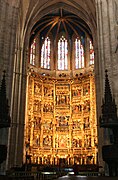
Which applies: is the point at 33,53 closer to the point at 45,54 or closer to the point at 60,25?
the point at 45,54

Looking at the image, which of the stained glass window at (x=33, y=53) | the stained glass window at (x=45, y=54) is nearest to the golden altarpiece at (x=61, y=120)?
the stained glass window at (x=45, y=54)

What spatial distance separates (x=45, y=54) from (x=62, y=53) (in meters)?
2.36

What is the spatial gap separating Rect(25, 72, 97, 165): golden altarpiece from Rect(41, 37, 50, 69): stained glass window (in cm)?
263

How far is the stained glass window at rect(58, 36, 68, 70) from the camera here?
112 feet

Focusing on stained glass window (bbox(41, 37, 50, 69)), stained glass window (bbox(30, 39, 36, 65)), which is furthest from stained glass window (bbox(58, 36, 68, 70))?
stained glass window (bbox(30, 39, 36, 65))

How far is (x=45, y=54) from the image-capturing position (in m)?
34.3

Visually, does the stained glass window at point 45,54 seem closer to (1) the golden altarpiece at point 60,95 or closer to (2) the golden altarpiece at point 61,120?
(1) the golden altarpiece at point 60,95

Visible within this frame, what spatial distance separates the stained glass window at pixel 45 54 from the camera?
33.9 m

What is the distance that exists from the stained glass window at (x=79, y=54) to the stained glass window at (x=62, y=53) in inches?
54.6

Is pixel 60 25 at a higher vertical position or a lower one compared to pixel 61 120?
higher

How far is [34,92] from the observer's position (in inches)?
1200

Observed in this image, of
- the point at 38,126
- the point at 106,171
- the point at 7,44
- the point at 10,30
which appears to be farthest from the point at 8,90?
the point at 38,126

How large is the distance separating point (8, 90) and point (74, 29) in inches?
792

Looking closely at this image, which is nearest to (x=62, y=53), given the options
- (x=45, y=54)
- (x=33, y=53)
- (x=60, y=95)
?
(x=45, y=54)
